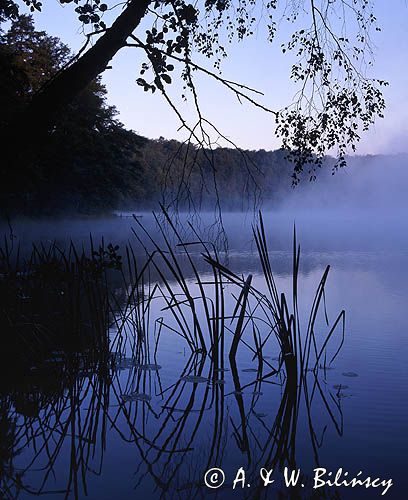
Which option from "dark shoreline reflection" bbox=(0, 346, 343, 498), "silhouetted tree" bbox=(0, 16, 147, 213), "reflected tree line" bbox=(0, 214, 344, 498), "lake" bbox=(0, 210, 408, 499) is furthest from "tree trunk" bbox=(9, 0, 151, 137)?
"silhouetted tree" bbox=(0, 16, 147, 213)

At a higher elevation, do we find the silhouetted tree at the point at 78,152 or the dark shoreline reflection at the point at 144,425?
the silhouetted tree at the point at 78,152

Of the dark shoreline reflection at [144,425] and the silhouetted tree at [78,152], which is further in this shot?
the silhouetted tree at [78,152]

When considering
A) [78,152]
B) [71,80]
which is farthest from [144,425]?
[78,152]

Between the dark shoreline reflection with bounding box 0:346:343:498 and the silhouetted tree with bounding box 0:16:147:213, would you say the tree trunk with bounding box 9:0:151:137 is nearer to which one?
the dark shoreline reflection with bounding box 0:346:343:498

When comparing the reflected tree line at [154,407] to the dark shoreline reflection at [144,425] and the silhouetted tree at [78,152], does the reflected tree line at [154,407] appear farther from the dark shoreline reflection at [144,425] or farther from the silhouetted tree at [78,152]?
the silhouetted tree at [78,152]

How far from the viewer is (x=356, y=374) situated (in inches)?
173

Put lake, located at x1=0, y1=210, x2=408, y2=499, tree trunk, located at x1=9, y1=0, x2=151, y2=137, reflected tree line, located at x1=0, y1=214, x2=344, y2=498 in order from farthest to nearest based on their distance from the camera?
tree trunk, located at x1=9, y1=0, x2=151, y2=137 < reflected tree line, located at x1=0, y1=214, x2=344, y2=498 < lake, located at x1=0, y1=210, x2=408, y2=499

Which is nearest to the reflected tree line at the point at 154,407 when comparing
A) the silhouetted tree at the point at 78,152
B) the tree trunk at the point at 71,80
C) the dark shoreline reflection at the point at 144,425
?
the dark shoreline reflection at the point at 144,425

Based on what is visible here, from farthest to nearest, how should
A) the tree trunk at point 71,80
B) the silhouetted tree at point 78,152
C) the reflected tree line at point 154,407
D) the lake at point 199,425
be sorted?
the silhouetted tree at point 78,152, the tree trunk at point 71,80, the reflected tree line at point 154,407, the lake at point 199,425

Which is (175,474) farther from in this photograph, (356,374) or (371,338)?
(371,338)

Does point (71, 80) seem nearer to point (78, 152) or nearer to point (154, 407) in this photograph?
point (154, 407)

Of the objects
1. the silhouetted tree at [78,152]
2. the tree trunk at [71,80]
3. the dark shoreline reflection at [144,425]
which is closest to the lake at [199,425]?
the dark shoreline reflection at [144,425]

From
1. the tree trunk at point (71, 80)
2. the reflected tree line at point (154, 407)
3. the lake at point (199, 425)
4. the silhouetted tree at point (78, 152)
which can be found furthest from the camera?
the silhouetted tree at point (78, 152)

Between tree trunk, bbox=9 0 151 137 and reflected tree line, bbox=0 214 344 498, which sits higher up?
tree trunk, bbox=9 0 151 137
